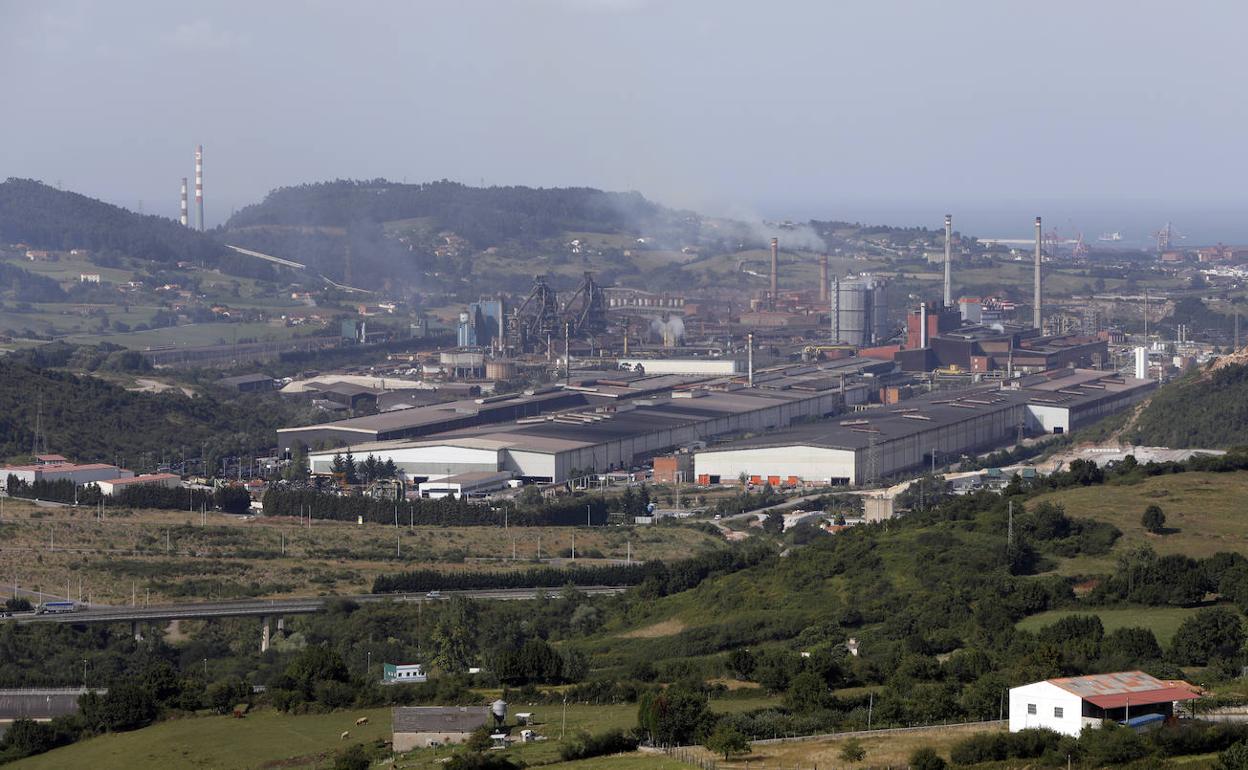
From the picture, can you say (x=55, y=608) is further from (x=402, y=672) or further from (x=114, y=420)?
(x=114, y=420)

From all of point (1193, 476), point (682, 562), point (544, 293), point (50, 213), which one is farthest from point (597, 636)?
point (50, 213)

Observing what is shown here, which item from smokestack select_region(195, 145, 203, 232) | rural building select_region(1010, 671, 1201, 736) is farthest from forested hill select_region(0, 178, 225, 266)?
rural building select_region(1010, 671, 1201, 736)

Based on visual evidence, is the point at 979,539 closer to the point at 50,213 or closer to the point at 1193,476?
the point at 1193,476

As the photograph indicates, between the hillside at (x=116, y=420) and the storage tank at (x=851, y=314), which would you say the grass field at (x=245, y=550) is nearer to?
the hillside at (x=116, y=420)

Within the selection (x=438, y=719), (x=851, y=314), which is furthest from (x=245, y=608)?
(x=851, y=314)

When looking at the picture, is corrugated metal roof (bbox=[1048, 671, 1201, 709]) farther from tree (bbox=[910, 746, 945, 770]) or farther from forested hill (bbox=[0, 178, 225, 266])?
forested hill (bbox=[0, 178, 225, 266])

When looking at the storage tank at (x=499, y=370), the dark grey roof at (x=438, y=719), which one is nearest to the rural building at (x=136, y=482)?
the dark grey roof at (x=438, y=719)
